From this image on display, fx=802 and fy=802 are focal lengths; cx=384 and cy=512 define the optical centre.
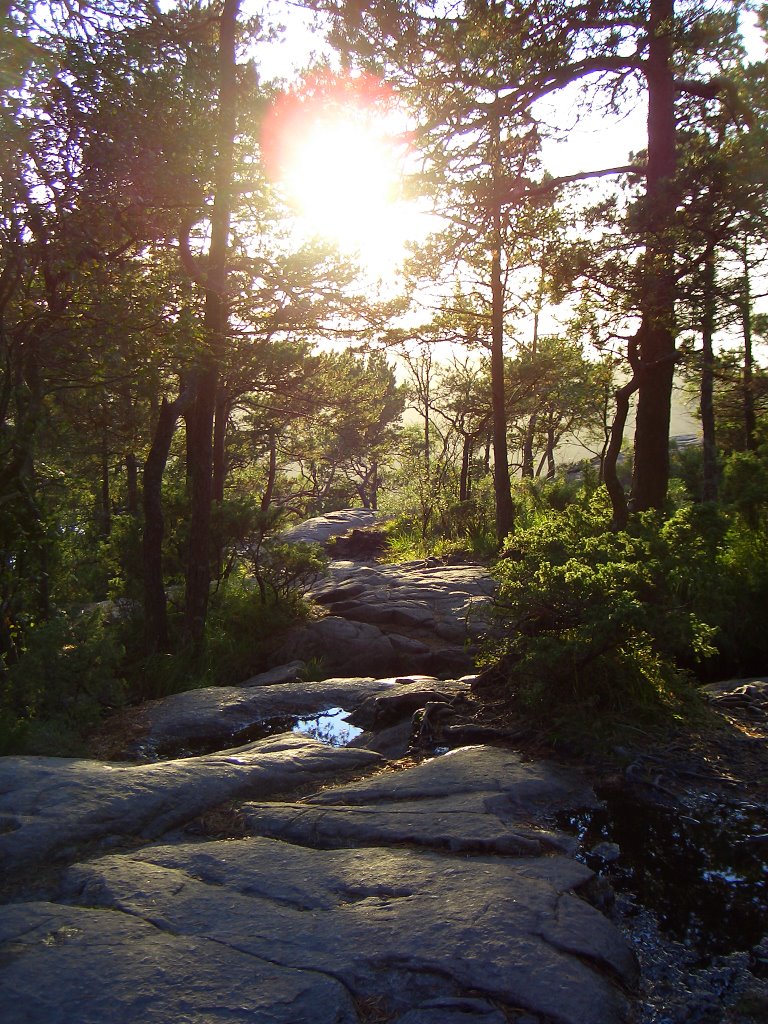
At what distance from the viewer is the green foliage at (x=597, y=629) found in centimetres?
510

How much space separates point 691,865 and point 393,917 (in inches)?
64.4

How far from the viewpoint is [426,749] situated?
5.43m

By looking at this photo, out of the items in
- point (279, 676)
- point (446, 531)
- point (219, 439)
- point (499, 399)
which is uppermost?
point (499, 399)

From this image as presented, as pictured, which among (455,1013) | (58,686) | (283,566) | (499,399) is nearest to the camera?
(455,1013)

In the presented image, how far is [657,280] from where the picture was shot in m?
7.86

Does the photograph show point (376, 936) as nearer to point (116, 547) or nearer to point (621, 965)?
point (621, 965)

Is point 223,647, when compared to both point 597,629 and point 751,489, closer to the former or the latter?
point 597,629

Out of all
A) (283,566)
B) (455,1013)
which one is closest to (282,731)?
(455,1013)

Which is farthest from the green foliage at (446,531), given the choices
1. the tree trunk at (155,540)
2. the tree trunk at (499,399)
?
the tree trunk at (155,540)

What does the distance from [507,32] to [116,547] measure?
762cm

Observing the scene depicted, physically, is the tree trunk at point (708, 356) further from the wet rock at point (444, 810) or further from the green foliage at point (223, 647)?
the green foliage at point (223, 647)

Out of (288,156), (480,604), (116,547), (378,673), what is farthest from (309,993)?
(288,156)

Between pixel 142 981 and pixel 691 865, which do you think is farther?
pixel 691 865

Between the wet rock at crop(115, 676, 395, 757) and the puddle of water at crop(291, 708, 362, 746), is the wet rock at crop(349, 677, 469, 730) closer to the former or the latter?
the puddle of water at crop(291, 708, 362, 746)
